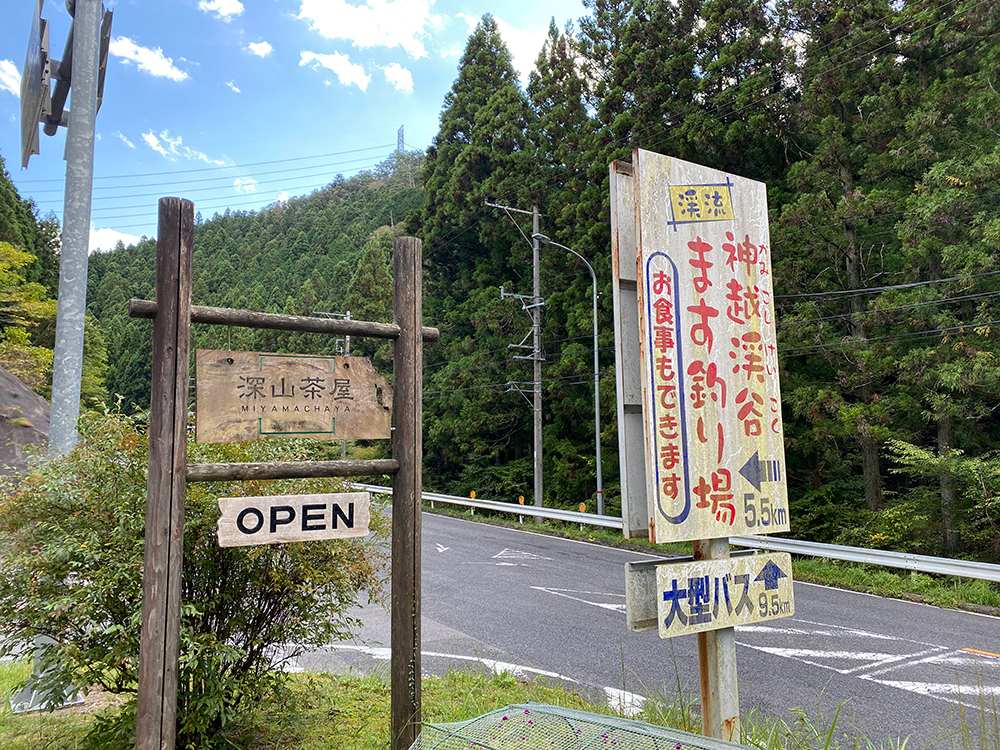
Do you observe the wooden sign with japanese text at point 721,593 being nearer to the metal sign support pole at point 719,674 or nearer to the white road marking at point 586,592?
the metal sign support pole at point 719,674

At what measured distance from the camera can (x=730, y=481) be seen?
301 cm

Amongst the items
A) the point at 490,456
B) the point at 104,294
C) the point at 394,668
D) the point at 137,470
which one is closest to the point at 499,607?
the point at 394,668

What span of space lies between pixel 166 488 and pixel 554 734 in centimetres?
190

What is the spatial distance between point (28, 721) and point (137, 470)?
1.97m

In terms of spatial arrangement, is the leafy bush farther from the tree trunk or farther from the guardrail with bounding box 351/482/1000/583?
the tree trunk

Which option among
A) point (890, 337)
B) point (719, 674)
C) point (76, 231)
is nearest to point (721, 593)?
point (719, 674)

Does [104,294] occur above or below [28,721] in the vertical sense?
above

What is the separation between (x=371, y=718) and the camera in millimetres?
3963

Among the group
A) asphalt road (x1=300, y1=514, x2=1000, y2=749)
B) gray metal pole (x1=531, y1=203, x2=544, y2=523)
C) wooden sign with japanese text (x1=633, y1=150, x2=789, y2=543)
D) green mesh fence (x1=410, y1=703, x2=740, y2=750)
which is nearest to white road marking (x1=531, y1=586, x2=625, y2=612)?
asphalt road (x1=300, y1=514, x2=1000, y2=749)

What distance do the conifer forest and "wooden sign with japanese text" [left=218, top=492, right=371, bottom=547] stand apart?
412 centimetres

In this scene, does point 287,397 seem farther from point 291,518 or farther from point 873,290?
point 873,290

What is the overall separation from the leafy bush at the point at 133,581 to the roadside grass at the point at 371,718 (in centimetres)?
23

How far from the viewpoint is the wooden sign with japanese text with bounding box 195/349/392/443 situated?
3031mm

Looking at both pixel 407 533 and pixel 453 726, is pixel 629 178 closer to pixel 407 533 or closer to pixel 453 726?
pixel 407 533
